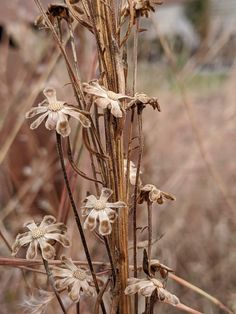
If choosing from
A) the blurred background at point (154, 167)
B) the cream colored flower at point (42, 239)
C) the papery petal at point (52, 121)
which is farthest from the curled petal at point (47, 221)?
the blurred background at point (154, 167)

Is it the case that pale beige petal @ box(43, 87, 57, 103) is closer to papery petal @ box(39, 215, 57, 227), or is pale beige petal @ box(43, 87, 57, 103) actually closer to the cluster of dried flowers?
the cluster of dried flowers

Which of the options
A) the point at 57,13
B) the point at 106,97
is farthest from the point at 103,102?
the point at 57,13

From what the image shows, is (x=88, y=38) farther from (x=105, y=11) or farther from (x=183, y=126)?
(x=183, y=126)

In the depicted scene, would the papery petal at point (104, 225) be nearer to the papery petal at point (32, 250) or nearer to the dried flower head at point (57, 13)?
the papery petal at point (32, 250)

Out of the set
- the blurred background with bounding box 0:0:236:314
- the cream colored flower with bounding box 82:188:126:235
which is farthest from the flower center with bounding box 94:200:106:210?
the blurred background with bounding box 0:0:236:314

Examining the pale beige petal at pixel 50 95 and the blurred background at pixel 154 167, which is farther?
the blurred background at pixel 154 167

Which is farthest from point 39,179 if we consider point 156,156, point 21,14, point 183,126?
point 183,126

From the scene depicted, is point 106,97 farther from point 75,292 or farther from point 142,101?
point 75,292
